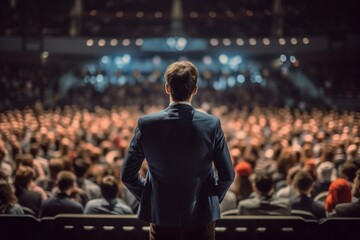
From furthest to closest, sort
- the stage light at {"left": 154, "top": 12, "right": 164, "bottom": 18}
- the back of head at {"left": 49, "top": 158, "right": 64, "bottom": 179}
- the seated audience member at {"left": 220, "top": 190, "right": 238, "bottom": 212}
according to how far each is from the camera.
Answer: the stage light at {"left": 154, "top": 12, "right": 164, "bottom": 18}, the back of head at {"left": 49, "top": 158, "right": 64, "bottom": 179}, the seated audience member at {"left": 220, "top": 190, "right": 238, "bottom": 212}

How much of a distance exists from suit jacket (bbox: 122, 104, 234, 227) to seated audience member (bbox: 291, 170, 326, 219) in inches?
118

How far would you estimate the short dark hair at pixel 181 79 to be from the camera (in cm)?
310

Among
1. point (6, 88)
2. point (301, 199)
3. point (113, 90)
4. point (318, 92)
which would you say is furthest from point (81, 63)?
point (301, 199)

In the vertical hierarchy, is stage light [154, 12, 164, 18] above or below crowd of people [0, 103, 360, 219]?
above

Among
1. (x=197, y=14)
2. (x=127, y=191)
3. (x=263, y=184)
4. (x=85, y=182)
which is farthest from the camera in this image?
(x=197, y=14)

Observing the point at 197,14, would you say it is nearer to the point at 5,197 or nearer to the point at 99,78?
the point at 99,78

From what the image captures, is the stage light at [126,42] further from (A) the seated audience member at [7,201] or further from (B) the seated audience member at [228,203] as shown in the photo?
(A) the seated audience member at [7,201]

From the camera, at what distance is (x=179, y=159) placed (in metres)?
3.13

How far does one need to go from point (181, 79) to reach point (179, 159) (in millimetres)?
472

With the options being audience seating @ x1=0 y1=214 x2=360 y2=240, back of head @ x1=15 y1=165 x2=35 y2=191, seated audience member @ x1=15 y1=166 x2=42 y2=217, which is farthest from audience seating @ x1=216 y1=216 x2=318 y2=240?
back of head @ x1=15 y1=165 x2=35 y2=191

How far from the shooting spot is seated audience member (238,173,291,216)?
536cm

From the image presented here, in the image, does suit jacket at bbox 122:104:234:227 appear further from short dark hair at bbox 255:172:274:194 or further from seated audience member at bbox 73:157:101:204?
seated audience member at bbox 73:157:101:204

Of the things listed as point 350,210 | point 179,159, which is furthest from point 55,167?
point 179,159

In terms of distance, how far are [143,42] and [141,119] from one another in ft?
103
